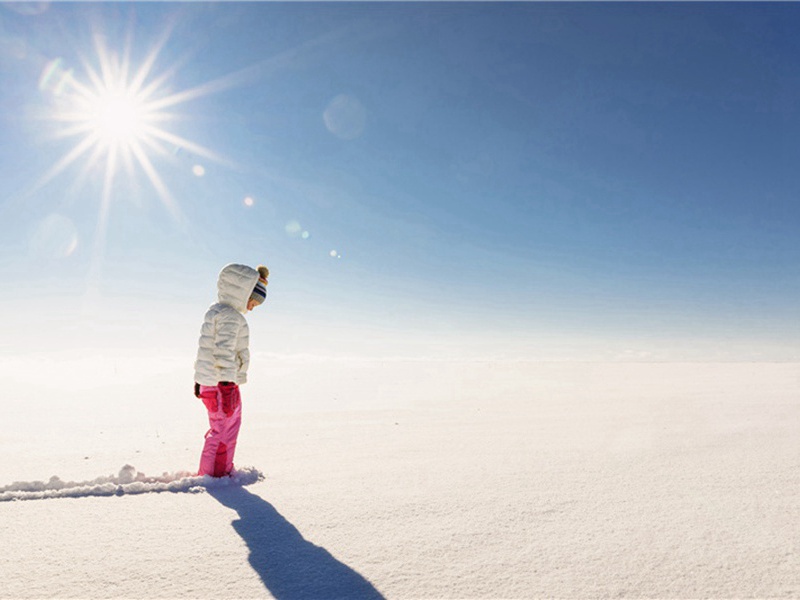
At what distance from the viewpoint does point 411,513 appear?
2.77 meters

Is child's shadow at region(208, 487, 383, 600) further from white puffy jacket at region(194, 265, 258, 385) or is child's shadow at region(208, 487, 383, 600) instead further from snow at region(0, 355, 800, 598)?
white puffy jacket at region(194, 265, 258, 385)

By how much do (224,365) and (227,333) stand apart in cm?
29

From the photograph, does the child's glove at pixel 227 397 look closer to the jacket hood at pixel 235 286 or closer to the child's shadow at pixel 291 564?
the jacket hood at pixel 235 286

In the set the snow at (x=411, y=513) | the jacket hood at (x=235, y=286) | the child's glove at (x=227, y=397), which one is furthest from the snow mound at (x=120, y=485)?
the jacket hood at (x=235, y=286)

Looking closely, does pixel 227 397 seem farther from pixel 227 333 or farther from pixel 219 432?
pixel 227 333

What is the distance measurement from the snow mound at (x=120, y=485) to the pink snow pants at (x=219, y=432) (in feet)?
0.36

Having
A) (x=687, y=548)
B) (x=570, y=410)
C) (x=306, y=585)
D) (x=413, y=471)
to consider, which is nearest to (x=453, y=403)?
(x=570, y=410)

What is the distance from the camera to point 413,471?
3811 mm

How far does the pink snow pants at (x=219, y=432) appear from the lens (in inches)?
140

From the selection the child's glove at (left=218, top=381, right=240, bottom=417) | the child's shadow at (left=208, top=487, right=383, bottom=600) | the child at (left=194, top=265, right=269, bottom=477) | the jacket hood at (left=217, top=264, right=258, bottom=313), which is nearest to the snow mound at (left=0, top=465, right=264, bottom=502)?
the child at (left=194, top=265, right=269, bottom=477)

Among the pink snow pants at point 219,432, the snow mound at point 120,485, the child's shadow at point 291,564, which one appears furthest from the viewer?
the pink snow pants at point 219,432

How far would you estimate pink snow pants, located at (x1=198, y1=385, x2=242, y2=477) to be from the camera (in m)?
3.57

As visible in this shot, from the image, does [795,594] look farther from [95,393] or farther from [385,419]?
[95,393]

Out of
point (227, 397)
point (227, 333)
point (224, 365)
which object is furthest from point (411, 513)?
point (227, 333)
